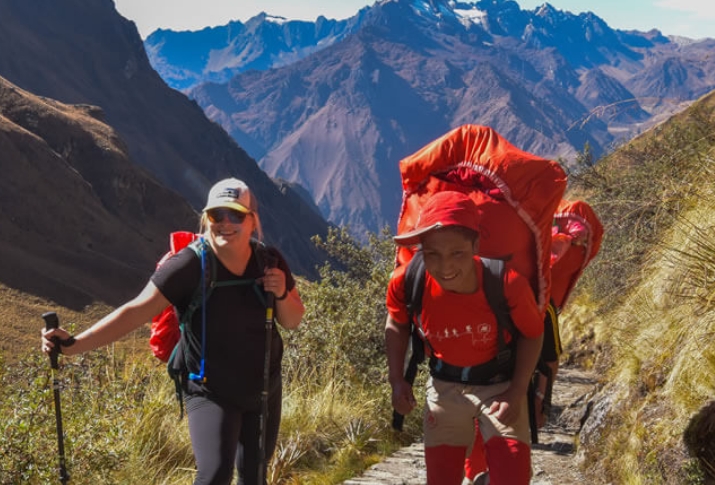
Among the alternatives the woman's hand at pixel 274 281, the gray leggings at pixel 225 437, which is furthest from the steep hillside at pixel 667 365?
the woman's hand at pixel 274 281

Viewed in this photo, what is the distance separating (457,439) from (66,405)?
293 cm

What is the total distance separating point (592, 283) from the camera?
1306 cm

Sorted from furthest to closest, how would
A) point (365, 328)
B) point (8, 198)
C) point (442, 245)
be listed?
1. point (8, 198)
2. point (365, 328)
3. point (442, 245)

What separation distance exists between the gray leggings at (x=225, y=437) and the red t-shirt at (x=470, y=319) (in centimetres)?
93

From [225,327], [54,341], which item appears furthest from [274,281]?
[54,341]

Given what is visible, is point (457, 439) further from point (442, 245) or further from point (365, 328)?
point (365, 328)

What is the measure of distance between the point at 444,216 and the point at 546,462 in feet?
11.6

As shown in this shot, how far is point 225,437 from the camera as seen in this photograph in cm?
324

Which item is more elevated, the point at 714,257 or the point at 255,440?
the point at 714,257

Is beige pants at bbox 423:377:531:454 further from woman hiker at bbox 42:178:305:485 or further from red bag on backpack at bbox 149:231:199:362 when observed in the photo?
red bag on backpack at bbox 149:231:199:362

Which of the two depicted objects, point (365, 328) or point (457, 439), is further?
point (365, 328)

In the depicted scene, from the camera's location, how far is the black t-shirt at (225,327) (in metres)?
3.27

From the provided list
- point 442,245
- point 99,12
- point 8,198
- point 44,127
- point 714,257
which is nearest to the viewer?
point 442,245

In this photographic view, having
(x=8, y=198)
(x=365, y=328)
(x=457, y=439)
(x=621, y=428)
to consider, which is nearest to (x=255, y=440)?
(x=457, y=439)
